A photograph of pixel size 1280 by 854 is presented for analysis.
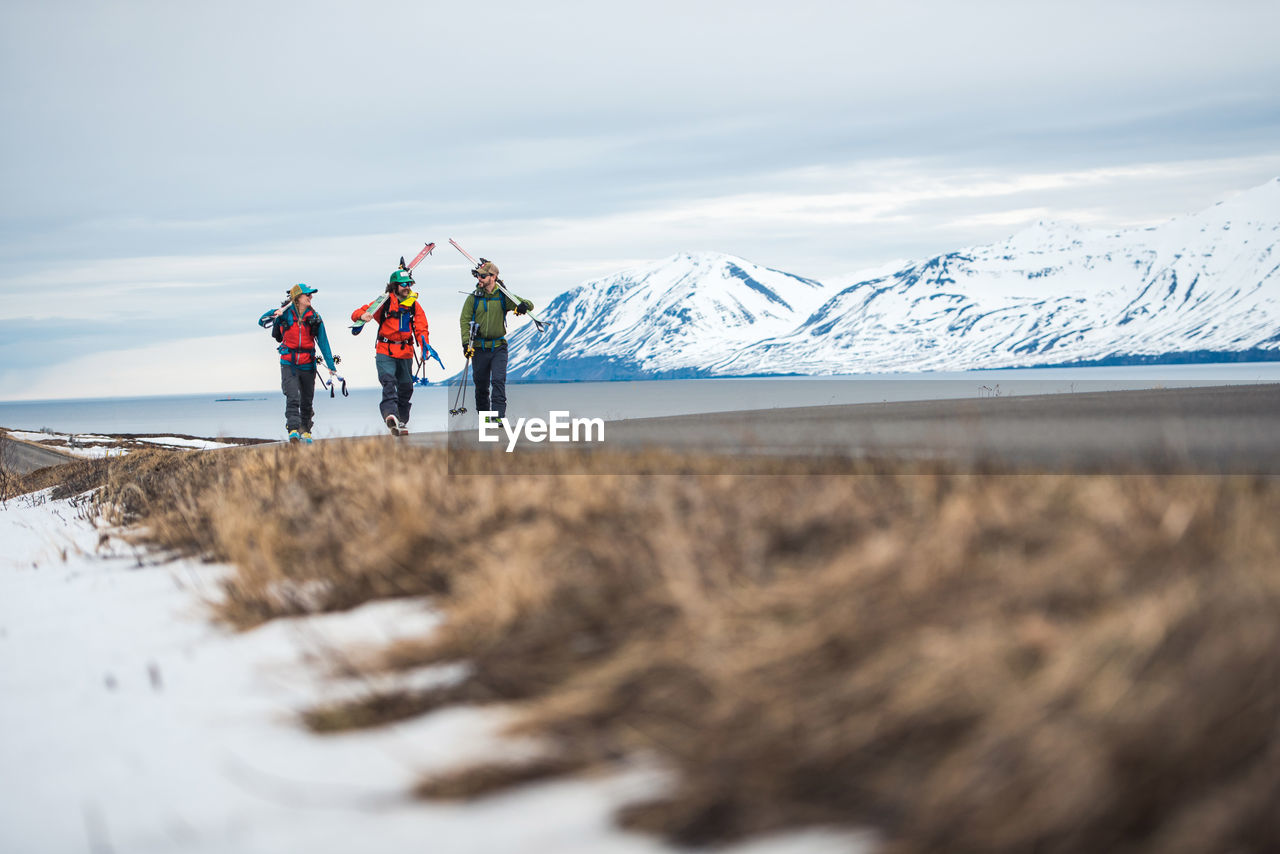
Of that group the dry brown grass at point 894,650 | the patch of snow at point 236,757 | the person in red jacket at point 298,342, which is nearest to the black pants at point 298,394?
the person in red jacket at point 298,342

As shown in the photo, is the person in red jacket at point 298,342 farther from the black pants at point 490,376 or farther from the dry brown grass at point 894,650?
the dry brown grass at point 894,650

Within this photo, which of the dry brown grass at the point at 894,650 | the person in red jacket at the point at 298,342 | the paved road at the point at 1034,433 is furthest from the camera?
the person in red jacket at the point at 298,342

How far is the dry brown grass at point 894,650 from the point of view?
2.29m

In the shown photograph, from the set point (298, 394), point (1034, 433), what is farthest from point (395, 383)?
point (1034, 433)

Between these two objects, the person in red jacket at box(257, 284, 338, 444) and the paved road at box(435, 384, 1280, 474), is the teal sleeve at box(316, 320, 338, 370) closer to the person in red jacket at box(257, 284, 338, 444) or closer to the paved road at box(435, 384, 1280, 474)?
the person in red jacket at box(257, 284, 338, 444)

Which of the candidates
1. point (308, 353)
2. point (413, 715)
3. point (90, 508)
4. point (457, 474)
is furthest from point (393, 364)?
point (413, 715)

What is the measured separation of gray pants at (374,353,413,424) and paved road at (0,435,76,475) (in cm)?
1124

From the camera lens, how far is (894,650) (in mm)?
2797

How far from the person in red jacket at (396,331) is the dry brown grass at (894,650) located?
10.6 meters

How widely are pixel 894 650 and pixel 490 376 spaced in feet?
46.1

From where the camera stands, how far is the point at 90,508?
35.7 feet

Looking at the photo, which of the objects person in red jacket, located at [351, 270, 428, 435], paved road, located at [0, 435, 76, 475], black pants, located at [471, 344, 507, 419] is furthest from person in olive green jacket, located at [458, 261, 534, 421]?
paved road, located at [0, 435, 76, 475]

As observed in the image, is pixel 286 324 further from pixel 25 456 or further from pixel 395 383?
pixel 25 456

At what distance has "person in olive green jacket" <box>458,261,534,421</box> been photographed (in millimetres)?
15820
